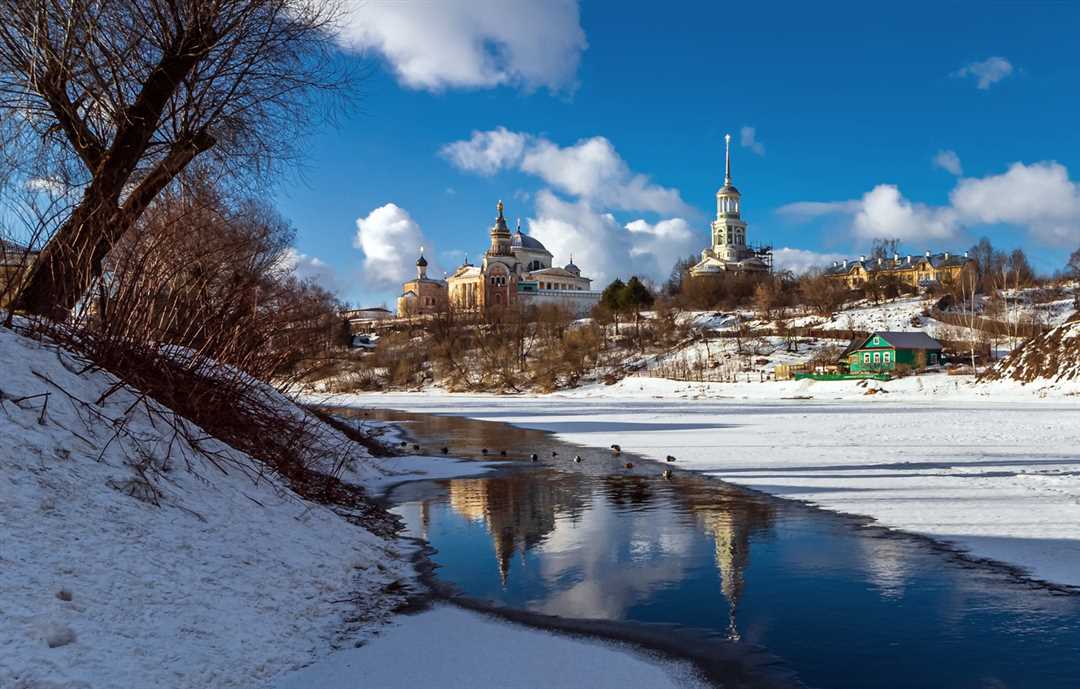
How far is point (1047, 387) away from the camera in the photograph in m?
44.2

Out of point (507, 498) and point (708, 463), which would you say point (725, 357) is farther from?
point (507, 498)

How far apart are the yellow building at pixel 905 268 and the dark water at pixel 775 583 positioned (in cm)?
10011

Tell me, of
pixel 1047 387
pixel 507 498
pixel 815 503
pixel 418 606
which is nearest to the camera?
pixel 418 606

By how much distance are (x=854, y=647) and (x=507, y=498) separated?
858 centimetres

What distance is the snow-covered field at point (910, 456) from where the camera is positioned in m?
10.5

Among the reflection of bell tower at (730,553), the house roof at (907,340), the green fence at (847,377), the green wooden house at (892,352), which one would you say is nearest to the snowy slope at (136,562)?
the reflection of bell tower at (730,553)

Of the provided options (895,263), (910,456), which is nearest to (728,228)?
(895,263)

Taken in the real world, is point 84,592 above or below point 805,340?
below

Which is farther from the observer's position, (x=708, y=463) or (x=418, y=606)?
(x=708, y=463)

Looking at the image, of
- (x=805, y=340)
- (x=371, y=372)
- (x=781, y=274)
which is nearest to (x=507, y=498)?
(x=805, y=340)

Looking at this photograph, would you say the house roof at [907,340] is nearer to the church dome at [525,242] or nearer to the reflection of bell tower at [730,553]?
the reflection of bell tower at [730,553]

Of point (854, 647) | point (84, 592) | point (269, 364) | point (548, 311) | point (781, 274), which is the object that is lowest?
point (854, 647)

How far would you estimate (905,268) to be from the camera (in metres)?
117

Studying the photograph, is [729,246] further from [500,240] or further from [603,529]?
[603,529]
